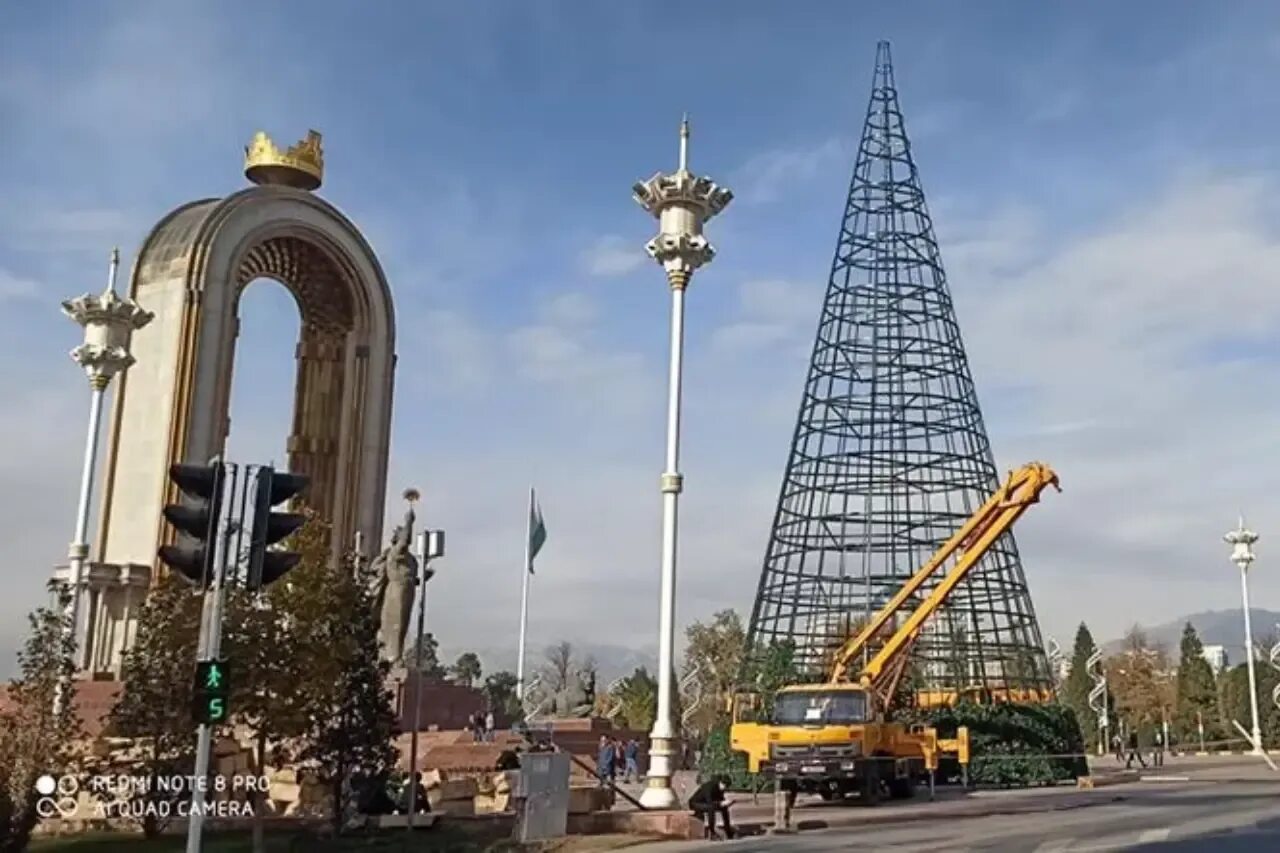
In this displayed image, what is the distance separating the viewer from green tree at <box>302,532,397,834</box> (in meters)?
19.2

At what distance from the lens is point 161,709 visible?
20.1 m

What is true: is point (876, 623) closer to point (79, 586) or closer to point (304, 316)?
point (79, 586)

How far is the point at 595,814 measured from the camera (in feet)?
69.2

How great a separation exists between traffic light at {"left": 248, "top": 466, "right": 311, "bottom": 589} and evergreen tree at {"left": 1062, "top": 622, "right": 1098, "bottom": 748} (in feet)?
246

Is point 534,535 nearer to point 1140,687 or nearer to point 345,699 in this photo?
point 345,699

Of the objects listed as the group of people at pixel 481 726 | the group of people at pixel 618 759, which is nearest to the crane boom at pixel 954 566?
the group of people at pixel 618 759

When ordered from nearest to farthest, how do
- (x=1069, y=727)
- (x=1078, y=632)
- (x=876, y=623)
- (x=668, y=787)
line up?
(x=668, y=787) → (x=876, y=623) → (x=1069, y=727) → (x=1078, y=632)

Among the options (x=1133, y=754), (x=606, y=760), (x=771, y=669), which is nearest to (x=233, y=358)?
(x=606, y=760)

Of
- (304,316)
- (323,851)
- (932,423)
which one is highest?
(304,316)

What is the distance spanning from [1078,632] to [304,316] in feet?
220

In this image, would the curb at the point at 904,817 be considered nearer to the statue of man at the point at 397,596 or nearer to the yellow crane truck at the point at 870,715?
the yellow crane truck at the point at 870,715

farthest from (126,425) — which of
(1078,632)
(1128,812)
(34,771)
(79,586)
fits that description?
(1078,632)

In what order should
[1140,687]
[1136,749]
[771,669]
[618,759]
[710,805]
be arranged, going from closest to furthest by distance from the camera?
[710,805] → [771,669] → [618,759] → [1136,749] → [1140,687]

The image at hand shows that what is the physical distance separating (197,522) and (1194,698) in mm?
88657
